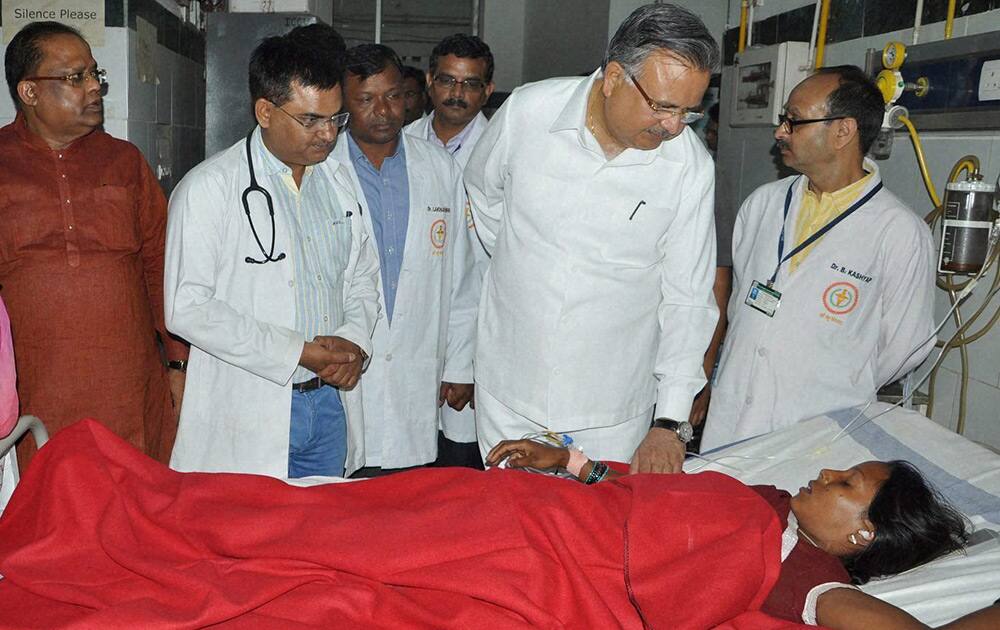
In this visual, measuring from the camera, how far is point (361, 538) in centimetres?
179

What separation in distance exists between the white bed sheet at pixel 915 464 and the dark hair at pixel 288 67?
1.49 meters

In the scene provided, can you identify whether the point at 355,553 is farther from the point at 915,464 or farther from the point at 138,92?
the point at 138,92

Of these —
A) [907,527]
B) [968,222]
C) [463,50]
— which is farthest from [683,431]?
[463,50]

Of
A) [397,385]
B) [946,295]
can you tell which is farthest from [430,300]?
[946,295]

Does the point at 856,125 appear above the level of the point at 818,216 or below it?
above

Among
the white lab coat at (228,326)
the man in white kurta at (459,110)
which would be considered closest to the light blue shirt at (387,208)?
the man in white kurta at (459,110)

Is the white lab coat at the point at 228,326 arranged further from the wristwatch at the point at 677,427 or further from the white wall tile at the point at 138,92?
the white wall tile at the point at 138,92

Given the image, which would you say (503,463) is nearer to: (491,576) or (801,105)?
(491,576)

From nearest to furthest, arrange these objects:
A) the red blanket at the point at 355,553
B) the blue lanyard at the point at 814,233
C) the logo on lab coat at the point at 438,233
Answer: the red blanket at the point at 355,553
the blue lanyard at the point at 814,233
the logo on lab coat at the point at 438,233

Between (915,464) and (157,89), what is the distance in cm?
353

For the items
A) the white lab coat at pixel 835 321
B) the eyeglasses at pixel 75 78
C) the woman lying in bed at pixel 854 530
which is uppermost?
the eyeglasses at pixel 75 78

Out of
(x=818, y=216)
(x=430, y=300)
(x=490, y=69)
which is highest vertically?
(x=490, y=69)

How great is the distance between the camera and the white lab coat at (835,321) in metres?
2.61

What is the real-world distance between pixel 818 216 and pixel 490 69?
1527mm
